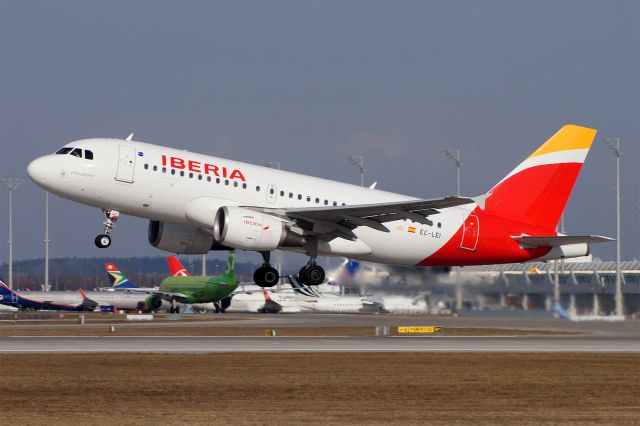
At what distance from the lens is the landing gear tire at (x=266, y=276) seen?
46.2 m

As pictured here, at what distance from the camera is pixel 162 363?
35.2 meters

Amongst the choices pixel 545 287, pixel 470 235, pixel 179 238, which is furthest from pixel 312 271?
pixel 545 287

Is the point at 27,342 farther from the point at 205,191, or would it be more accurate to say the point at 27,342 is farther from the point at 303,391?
the point at 303,391

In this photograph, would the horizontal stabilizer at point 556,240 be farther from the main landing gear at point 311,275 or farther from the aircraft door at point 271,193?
the aircraft door at point 271,193

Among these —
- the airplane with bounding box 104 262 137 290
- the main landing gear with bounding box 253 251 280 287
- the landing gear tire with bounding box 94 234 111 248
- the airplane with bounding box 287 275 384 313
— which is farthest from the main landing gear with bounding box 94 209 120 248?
the airplane with bounding box 104 262 137 290

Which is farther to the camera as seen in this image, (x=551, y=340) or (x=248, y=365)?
(x=551, y=340)

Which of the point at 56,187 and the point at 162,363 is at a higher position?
the point at 56,187

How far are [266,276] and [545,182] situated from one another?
45.1ft

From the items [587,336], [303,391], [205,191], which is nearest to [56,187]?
[205,191]

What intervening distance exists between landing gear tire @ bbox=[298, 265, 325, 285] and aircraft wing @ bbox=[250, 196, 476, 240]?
154 centimetres

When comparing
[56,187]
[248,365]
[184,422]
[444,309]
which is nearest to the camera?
[184,422]

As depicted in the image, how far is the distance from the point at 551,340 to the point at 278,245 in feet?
44.8

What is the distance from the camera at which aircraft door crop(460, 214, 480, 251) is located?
47.4 meters

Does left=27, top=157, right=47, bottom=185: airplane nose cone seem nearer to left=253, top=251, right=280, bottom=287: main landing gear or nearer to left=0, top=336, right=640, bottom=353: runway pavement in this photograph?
left=0, top=336, right=640, bottom=353: runway pavement
